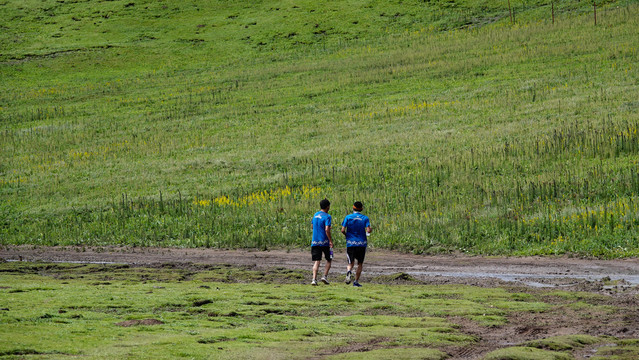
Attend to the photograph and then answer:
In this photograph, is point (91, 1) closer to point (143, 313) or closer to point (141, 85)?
point (141, 85)

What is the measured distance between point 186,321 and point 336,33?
77.7 metres

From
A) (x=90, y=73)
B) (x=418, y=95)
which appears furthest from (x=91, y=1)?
(x=418, y=95)

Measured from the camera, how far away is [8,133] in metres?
59.5

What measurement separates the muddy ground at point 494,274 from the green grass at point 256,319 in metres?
0.42

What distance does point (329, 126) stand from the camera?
51156mm

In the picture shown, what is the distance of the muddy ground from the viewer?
39.1 feet

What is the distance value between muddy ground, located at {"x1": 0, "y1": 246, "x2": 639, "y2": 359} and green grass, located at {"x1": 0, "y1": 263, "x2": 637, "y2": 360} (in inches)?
16.6

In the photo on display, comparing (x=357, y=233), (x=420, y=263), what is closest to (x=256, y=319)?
(x=357, y=233)

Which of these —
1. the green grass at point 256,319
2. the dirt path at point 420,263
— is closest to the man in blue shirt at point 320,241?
the green grass at point 256,319

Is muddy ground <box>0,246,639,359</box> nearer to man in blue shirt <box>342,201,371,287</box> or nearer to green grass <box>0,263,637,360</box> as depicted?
green grass <box>0,263,637,360</box>

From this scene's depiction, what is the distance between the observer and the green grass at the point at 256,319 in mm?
9992

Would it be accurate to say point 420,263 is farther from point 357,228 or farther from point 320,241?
point 320,241

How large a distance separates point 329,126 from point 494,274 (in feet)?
105

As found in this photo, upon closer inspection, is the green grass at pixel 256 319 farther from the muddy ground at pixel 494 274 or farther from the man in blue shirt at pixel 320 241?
the man in blue shirt at pixel 320 241
